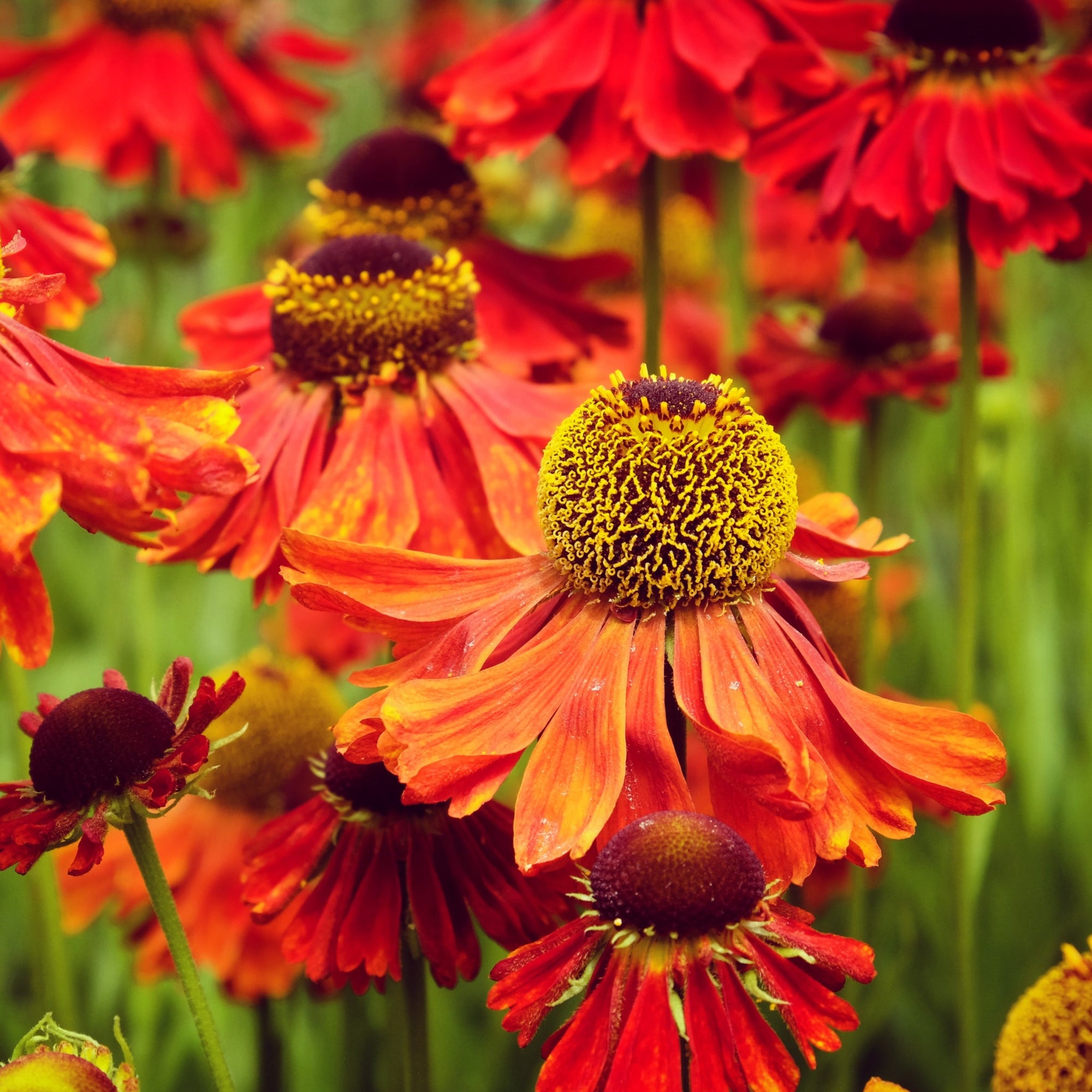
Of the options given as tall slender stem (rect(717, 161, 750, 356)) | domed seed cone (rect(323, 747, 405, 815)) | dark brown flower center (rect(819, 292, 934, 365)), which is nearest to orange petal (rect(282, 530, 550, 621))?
domed seed cone (rect(323, 747, 405, 815))

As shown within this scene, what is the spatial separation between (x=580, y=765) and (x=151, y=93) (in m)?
1.50

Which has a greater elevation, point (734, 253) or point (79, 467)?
point (734, 253)

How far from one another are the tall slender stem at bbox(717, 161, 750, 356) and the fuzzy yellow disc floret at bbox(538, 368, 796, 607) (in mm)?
943

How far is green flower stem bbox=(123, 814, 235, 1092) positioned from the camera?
762mm

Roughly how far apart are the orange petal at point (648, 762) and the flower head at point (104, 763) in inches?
8.2

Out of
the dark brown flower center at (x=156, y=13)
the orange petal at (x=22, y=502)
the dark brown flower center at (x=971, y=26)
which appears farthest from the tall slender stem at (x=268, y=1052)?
the dark brown flower center at (x=156, y=13)

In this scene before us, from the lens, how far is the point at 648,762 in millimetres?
821

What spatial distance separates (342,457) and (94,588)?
1404 mm

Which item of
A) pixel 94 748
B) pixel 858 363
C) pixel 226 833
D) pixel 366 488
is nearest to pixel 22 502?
pixel 94 748

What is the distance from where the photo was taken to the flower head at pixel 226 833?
1.41 metres

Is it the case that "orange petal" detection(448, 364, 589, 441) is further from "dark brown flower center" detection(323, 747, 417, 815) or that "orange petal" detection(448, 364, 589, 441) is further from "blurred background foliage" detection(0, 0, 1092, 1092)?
"blurred background foliage" detection(0, 0, 1092, 1092)

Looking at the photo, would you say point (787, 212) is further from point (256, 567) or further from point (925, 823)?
point (256, 567)

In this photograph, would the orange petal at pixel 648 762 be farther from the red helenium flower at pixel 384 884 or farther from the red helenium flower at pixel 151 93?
the red helenium flower at pixel 151 93

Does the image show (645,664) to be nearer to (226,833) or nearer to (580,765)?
(580,765)
